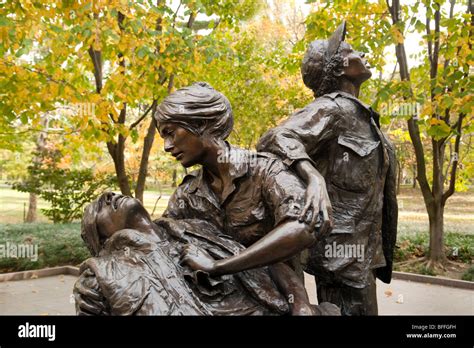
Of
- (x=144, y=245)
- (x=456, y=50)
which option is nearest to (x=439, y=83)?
(x=456, y=50)

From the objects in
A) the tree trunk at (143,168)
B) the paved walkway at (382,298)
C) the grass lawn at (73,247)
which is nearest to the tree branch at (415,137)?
the grass lawn at (73,247)

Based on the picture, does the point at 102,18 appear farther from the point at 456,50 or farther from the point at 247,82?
the point at 247,82

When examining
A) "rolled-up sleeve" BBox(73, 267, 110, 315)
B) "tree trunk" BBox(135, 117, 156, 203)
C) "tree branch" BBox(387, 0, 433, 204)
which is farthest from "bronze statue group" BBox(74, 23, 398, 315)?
"tree trunk" BBox(135, 117, 156, 203)

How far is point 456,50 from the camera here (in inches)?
293

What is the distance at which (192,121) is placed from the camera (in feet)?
7.32

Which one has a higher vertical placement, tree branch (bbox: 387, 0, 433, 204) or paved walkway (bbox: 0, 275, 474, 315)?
tree branch (bbox: 387, 0, 433, 204)

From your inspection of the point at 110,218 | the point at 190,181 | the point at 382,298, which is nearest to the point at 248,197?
the point at 190,181

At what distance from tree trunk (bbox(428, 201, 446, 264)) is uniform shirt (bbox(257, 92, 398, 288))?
22.8 feet

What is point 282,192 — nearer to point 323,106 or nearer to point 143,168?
point 323,106

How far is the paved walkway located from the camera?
7000 millimetres

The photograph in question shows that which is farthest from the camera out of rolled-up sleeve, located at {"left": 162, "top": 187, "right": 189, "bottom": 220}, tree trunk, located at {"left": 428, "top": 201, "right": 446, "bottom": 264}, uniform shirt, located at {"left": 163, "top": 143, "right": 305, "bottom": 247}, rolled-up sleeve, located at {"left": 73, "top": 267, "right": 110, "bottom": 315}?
tree trunk, located at {"left": 428, "top": 201, "right": 446, "bottom": 264}

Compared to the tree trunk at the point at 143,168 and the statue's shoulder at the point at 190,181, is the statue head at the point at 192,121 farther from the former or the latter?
the tree trunk at the point at 143,168

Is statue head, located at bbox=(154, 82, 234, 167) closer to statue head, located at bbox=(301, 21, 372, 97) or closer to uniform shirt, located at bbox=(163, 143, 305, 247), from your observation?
uniform shirt, located at bbox=(163, 143, 305, 247)

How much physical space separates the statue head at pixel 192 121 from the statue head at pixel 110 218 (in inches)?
11.0
